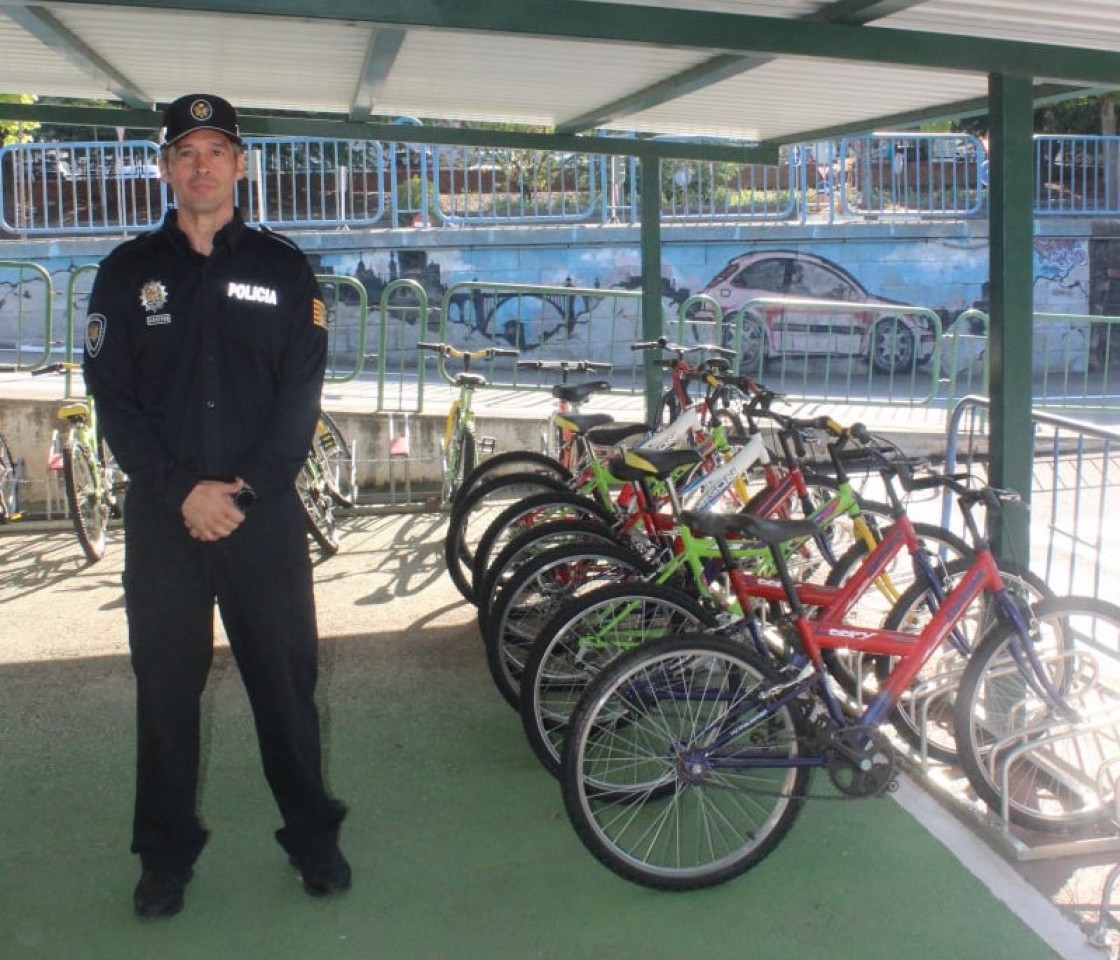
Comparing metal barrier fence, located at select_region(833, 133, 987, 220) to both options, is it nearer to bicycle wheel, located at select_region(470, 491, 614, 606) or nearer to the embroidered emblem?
bicycle wheel, located at select_region(470, 491, 614, 606)

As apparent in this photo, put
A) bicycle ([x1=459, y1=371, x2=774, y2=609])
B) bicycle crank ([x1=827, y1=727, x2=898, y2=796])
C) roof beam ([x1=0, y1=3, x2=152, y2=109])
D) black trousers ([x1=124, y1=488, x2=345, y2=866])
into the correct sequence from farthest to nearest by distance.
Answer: bicycle ([x1=459, y1=371, x2=774, y2=609]), roof beam ([x1=0, y1=3, x2=152, y2=109]), bicycle crank ([x1=827, y1=727, x2=898, y2=796]), black trousers ([x1=124, y1=488, x2=345, y2=866])

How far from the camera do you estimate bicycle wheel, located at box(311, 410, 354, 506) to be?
748 centimetres

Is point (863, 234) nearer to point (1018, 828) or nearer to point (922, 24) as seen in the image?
point (922, 24)

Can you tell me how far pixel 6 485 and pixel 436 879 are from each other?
17.7 ft

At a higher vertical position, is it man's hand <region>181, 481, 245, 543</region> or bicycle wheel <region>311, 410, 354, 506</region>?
man's hand <region>181, 481, 245, 543</region>

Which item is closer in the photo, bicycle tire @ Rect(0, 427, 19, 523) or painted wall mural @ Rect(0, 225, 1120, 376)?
bicycle tire @ Rect(0, 427, 19, 523)

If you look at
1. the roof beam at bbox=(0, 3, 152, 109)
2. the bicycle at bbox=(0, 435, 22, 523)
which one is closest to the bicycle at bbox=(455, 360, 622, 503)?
the roof beam at bbox=(0, 3, 152, 109)

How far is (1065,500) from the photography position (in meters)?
8.95

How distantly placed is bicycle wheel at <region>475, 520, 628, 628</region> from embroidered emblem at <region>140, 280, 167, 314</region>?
5.99ft

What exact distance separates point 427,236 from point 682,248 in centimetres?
316

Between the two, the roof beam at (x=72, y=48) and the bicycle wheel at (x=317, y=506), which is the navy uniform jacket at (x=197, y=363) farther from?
the bicycle wheel at (x=317, y=506)

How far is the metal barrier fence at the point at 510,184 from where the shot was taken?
47.6 feet

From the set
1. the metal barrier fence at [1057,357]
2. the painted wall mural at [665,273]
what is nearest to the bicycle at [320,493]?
the painted wall mural at [665,273]

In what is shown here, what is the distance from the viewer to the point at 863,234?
15781 millimetres
